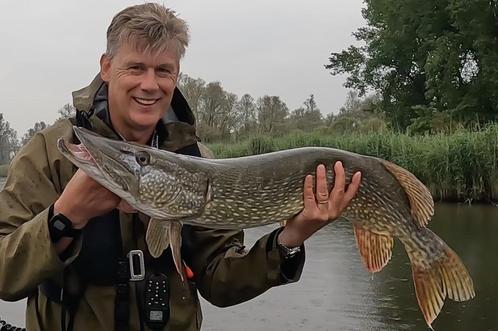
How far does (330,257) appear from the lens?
28.6 feet

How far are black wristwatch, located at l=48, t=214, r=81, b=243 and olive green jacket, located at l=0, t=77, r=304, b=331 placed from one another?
2 centimetres

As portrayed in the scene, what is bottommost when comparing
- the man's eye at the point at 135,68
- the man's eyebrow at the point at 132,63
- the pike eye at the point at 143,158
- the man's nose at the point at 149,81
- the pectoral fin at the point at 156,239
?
the pectoral fin at the point at 156,239

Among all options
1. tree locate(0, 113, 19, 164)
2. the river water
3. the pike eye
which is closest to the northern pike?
the pike eye

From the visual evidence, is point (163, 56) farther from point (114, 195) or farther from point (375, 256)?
point (375, 256)

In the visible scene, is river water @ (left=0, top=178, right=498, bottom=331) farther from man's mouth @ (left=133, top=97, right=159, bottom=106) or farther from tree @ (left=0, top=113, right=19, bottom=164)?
tree @ (left=0, top=113, right=19, bottom=164)

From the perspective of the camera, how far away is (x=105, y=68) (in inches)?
93.0

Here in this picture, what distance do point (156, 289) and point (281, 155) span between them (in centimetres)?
68

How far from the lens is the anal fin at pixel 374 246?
2.51m

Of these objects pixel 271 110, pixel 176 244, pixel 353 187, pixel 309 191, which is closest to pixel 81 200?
pixel 176 244

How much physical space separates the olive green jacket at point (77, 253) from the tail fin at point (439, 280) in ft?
1.57

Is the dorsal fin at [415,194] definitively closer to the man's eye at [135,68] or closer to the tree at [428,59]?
the man's eye at [135,68]

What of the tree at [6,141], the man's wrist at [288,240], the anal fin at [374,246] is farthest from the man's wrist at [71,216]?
the tree at [6,141]

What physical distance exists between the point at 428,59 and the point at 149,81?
27668 mm

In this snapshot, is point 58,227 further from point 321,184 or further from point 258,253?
point 321,184
